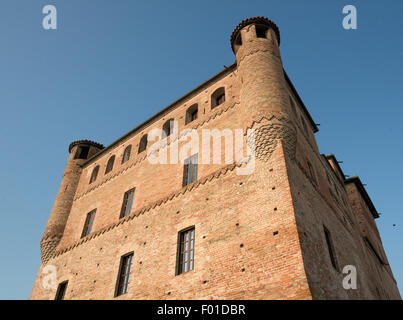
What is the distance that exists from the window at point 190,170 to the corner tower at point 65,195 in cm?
747

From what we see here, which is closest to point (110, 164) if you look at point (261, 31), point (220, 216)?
point (220, 216)

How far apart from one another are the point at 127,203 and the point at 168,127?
3.77 meters

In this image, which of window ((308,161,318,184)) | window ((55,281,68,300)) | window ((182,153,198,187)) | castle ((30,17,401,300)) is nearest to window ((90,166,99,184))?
castle ((30,17,401,300))

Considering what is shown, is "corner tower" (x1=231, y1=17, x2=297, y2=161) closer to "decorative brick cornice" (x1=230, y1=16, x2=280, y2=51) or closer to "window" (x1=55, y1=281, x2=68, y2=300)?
"decorative brick cornice" (x1=230, y1=16, x2=280, y2=51)

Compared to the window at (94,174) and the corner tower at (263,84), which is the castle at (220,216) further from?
the window at (94,174)

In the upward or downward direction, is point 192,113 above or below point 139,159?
above

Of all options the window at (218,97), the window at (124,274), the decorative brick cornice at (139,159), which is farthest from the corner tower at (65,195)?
the window at (218,97)

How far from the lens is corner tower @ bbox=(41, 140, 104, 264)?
14773 millimetres

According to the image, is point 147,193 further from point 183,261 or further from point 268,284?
point 268,284

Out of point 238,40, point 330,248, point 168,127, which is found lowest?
point 330,248

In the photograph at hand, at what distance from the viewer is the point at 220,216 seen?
9.13 m

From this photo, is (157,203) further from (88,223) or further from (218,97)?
(218,97)
